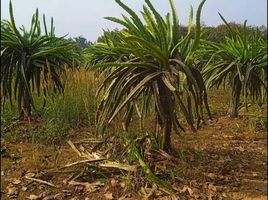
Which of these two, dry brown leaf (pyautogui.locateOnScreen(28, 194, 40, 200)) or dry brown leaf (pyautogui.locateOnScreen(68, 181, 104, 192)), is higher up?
dry brown leaf (pyautogui.locateOnScreen(68, 181, 104, 192))

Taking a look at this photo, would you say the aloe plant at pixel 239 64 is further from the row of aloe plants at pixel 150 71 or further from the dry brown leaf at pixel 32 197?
the dry brown leaf at pixel 32 197

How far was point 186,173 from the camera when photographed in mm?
3139

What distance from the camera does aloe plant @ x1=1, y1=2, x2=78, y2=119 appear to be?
15.1 ft

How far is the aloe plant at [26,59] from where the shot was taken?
15.1 ft

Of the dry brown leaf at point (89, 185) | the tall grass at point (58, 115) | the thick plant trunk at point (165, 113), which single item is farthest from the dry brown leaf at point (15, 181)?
the thick plant trunk at point (165, 113)

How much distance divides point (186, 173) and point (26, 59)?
256 centimetres

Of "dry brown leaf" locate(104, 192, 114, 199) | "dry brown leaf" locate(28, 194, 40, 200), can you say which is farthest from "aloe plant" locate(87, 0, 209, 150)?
"dry brown leaf" locate(28, 194, 40, 200)

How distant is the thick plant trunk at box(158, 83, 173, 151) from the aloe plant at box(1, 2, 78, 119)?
1.59 meters

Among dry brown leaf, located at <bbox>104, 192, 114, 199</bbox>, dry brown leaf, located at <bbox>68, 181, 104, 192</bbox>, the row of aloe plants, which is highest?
the row of aloe plants

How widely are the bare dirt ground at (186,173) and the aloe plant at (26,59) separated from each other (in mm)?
815

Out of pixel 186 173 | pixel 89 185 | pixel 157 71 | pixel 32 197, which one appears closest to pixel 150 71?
pixel 157 71

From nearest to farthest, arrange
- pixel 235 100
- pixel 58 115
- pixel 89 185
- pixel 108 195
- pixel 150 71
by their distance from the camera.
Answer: pixel 108 195 < pixel 89 185 < pixel 150 71 < pixel 58 115 < pixel 235 100

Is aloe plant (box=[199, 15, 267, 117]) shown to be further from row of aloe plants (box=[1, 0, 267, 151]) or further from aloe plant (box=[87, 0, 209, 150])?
aloe plant (box=[87, 0, 209, 150])

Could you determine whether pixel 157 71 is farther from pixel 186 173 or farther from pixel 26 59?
pixel 26 59
